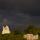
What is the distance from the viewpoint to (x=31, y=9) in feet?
10.9

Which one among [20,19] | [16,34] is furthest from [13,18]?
[16,34]

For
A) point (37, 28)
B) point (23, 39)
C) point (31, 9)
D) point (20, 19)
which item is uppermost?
point (31, 9)

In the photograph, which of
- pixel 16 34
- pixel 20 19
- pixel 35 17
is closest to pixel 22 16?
pixel 20 19

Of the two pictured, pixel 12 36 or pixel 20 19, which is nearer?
pixel 12 36

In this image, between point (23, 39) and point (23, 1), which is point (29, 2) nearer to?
point (23, 1)

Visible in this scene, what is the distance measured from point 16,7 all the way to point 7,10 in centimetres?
21

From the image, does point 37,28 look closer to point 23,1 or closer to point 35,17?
point 35,17

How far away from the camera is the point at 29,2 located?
340 cm

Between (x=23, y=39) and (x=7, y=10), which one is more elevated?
(x=7, y=10)

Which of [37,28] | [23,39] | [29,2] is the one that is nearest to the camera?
[23,39]

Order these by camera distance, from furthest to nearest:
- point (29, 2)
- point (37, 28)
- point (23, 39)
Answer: point (29, 2) < point (37, 28) < point (23, 39)

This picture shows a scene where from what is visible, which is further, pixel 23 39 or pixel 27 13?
pixel 27 13

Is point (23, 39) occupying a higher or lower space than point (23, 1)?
lower

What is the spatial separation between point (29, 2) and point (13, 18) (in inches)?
20.1
